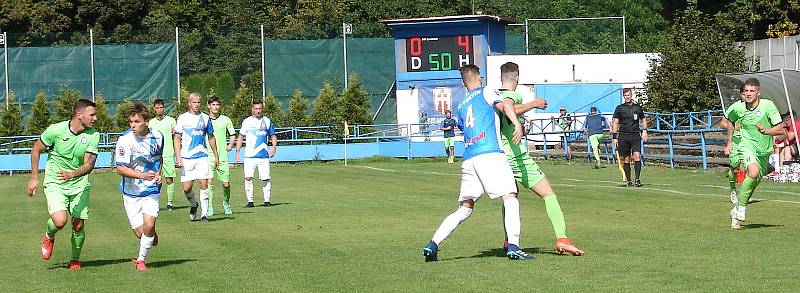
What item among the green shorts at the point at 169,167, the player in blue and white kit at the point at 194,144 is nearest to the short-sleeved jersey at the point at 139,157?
the player in blue and white kit at the point at 194,144

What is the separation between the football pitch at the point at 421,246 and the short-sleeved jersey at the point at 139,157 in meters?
0.81

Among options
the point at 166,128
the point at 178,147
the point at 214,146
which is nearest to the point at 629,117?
the point at 166,128

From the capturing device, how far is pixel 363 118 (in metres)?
57.0

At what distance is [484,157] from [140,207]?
11.6ft

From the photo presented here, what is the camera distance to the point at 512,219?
1230cm

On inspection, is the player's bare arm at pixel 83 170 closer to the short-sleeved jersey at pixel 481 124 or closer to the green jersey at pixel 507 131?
the short-sleeved jersey at pixel 481 124

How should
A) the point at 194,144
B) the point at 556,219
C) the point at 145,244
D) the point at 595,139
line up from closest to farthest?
the point at 556,219
the point at 145,244
the point at 194,144
the point at 595,139

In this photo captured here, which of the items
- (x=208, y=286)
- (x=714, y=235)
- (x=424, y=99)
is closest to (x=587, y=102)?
(x=424, y=99)

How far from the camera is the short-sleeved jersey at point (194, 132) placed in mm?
19938

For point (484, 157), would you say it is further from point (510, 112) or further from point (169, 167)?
point (169, 167)

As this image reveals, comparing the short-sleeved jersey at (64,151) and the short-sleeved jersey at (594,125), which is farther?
the short-sleeved jersey at (594,125)

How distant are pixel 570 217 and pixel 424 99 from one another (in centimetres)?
3844

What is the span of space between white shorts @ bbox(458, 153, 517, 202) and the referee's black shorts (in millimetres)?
14788

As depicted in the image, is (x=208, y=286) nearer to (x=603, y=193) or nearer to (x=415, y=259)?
(x=415, y=259)
